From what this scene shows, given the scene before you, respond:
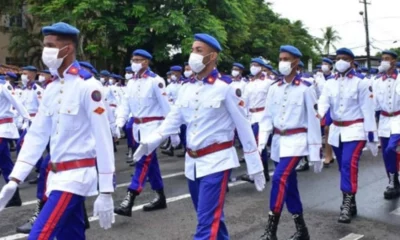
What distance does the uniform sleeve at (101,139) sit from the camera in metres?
3.77

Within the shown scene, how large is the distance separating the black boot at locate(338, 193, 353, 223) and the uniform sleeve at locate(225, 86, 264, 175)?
2.41m

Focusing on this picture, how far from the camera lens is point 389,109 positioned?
327 inches

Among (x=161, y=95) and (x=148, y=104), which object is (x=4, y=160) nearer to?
(x=148, y=104)

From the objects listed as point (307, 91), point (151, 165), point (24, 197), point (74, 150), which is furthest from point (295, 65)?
point (24, 197)

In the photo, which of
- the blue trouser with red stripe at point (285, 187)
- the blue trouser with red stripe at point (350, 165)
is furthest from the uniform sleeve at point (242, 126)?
the blue trouser with red stripe at point (350, 165)

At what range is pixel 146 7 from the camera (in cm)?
2452

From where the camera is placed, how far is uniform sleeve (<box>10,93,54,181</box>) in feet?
12.9

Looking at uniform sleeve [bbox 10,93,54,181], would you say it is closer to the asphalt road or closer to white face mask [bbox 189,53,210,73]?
white face mask [bbox 189,53,210,73]

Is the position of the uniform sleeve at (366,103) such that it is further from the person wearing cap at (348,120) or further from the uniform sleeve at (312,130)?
the uniform sleeve at (312,130)

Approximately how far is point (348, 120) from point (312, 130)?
4.35 feet

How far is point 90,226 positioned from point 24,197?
2.36 m

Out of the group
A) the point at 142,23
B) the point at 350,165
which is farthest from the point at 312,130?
the point at 142,23

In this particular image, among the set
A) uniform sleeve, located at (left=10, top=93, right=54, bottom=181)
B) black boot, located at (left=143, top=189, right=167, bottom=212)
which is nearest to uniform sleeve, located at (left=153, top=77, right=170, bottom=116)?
black boot, located at (left=143, top=189, right=167, bottom=212)

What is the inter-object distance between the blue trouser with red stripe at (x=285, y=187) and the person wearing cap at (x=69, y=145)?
225 centimetres
